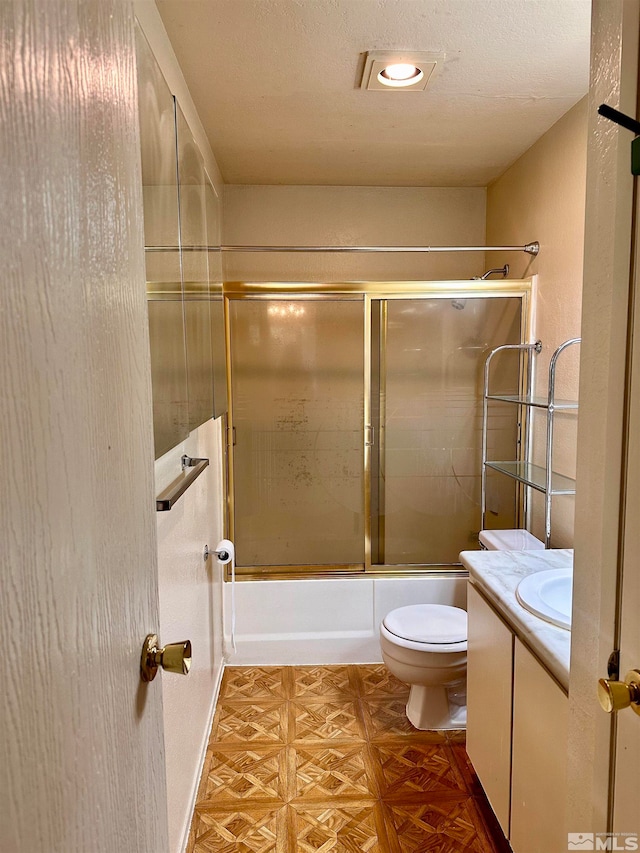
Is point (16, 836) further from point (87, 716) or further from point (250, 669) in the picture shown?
point (250, 669)

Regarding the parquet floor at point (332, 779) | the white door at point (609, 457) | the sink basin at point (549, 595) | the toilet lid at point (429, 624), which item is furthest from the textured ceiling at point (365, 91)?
the parquet floor at point (332, 779)

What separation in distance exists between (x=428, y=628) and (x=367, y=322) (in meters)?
1.46

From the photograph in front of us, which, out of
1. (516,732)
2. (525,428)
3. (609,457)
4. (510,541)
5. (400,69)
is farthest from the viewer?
(525,428)

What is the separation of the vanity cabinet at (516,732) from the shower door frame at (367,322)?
3.46 ft

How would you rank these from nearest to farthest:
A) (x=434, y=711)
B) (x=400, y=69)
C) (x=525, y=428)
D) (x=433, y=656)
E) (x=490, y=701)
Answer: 1. (x=490, y=701)
2. (x=400, y=69)
3. (x=433, y=656)
4. (x=434, y=711)
5. (x=525, y=428)

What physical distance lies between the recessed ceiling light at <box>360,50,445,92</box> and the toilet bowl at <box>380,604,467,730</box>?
2044 millimetres

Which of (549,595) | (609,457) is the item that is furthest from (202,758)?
(609,457)

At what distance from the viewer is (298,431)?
9.72 feet

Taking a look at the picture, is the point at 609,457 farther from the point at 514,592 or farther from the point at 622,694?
the point at 514,592

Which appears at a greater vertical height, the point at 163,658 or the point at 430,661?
the point at 163,658

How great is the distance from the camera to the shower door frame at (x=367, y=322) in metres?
2.69

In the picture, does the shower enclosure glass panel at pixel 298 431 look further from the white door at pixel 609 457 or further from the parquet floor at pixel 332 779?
the white door at pixel 609 457

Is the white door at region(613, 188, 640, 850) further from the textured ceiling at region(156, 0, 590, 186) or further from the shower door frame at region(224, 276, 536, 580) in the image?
the shower door frame at region(224, 276, 536, 580)

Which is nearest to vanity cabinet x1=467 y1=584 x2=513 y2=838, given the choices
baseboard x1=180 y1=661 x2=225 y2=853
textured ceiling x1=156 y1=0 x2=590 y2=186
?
baseboard x1=180 y1=661 x2=225 y2=853
